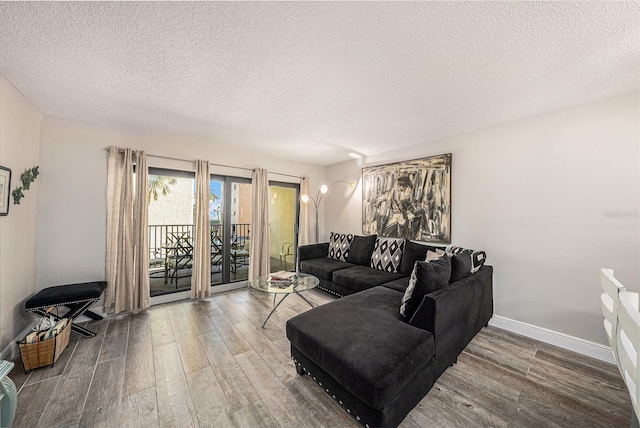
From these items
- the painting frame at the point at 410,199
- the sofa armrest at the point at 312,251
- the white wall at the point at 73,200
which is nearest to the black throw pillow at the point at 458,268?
the painting frame at the point at 410,199

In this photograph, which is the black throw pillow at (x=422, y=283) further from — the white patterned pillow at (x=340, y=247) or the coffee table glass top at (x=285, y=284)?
the white patterned pillow at (x=340, y=247)

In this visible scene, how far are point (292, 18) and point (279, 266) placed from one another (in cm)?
424

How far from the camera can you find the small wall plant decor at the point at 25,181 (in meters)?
2.09

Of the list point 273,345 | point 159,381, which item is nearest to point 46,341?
point 159,381

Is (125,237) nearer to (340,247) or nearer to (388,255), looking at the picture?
(340,247)

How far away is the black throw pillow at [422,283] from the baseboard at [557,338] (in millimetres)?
1514

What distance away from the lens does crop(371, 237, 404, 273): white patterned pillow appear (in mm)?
3369

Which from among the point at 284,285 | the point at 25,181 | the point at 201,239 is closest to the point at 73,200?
the point at 25,181

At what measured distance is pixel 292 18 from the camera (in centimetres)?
130

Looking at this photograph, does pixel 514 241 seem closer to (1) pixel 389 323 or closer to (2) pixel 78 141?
(1) pixel 389 323

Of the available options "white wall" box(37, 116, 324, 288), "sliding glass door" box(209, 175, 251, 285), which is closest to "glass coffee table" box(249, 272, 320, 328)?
"sliding glass door" box(209, 175, 251, 285)

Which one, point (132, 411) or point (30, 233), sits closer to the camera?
point (132, 411)

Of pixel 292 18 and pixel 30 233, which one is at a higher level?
pixel 292 18

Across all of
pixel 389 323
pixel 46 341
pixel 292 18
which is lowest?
pixel 46 341
